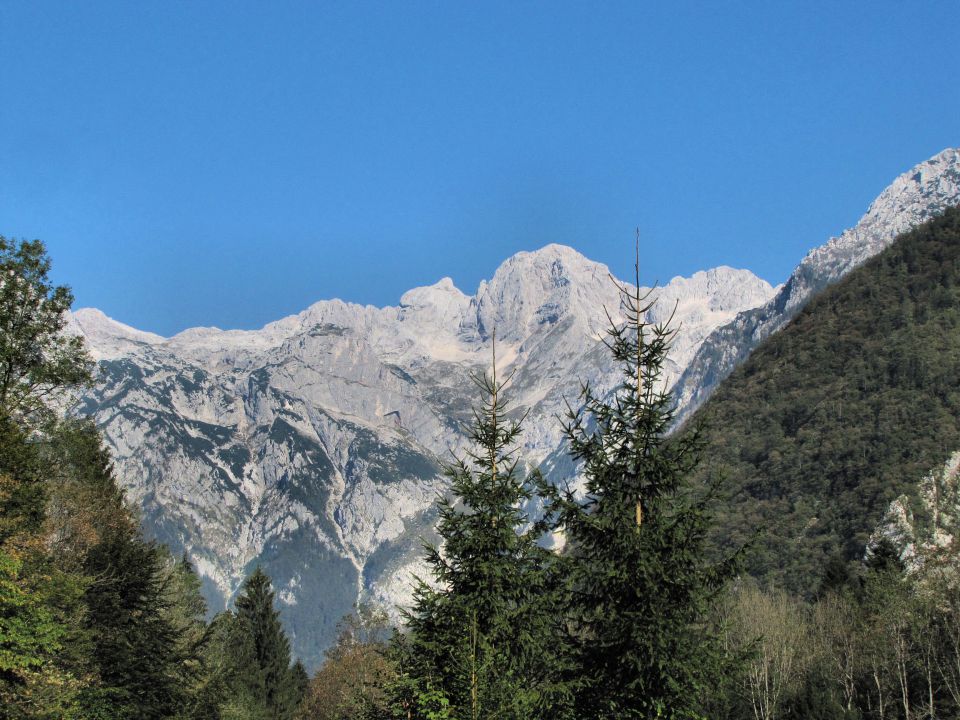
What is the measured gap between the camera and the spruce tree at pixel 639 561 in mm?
22016

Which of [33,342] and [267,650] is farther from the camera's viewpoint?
[267,650]

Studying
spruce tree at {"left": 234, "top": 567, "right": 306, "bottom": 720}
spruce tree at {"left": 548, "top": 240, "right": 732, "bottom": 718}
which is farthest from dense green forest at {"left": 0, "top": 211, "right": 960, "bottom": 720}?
spruce tree at {"left": 234, "top": 567, "right": 306, "bottom": 720}

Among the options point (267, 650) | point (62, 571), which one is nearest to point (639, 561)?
point (62, 571)

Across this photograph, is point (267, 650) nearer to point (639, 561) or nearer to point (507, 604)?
point (507, 604)

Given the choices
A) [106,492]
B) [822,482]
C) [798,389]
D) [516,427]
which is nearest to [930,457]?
[822,482]

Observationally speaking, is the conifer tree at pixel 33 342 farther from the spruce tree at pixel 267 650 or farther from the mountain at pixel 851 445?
the mountain at pixel 851 445

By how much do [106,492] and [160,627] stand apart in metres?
21.3

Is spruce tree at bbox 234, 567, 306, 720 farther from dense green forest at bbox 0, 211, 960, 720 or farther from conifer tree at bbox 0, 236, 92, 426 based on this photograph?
conifer tree at bbox 0, 236, 92, 426

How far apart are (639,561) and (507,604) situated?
4901 mm

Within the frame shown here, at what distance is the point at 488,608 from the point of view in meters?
25.6

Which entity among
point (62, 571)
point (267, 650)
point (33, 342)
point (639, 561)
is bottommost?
point (267, 650)

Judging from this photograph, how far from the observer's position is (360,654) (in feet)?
292

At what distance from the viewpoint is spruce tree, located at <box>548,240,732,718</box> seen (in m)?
22.0

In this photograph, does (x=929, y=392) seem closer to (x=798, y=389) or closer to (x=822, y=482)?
(x=822, y=482)
